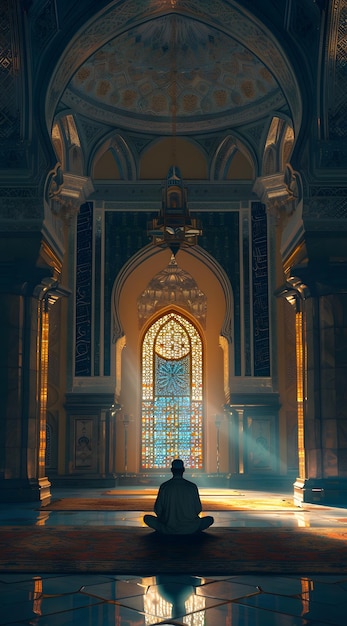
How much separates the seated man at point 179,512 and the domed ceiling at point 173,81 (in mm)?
9385

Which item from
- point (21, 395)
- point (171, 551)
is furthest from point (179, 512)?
point (21, 395)

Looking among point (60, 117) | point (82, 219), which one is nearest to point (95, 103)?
point (60, 117)

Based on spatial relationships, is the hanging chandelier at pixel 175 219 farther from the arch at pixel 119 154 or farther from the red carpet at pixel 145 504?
the red carpet at pixel 145 504

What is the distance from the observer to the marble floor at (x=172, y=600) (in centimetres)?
346

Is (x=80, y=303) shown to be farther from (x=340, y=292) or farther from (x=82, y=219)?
(x=340, y=292)

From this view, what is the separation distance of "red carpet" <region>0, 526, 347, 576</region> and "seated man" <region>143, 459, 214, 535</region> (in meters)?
0.09

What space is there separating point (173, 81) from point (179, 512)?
9.76m

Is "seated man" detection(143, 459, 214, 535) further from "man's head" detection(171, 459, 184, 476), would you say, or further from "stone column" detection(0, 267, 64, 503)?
"stone column" detection(0, 267, 64, 503)

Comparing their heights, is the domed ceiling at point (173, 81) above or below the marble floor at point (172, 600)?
above

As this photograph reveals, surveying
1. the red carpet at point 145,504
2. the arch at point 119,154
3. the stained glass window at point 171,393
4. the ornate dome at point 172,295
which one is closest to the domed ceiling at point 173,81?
the arch at point 119,154

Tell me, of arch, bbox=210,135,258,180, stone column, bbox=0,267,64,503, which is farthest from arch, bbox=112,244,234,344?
stone column, bbox=0,267,64,503

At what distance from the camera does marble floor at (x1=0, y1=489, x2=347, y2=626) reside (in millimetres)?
3455

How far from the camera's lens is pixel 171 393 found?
1708 cm

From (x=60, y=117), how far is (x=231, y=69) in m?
3.50
